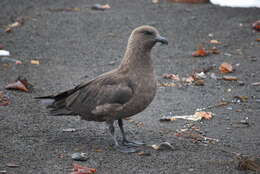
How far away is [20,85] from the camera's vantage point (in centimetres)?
706

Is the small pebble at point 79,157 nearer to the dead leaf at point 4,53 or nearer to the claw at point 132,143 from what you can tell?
the claw at point 132,143

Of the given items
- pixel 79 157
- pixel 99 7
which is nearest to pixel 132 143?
pixel 79 157

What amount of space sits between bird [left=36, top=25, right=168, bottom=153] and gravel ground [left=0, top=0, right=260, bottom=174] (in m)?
0.30

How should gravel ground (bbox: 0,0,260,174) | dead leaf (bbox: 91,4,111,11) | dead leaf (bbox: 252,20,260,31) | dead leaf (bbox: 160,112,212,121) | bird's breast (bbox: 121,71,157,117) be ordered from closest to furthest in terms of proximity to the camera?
1. gravel ground (bbox: 0,0,260,174)
2. bird's breast (bbox: 121,71,157,117)
3. dead leaf (bbox: 160,112,212,121)
4. dead leaf (bbox: 252,20,260,31)
5. dead leaf (bbox: 91,4,111,11)

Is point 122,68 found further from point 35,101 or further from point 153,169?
point 35,101

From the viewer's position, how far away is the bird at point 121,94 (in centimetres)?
529

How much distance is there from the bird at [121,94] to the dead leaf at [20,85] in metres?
1.40

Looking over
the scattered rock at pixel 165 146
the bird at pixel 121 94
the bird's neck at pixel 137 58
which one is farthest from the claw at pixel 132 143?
the bird's neck at pixel 137 58

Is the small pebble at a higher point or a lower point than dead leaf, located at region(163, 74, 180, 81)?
lower

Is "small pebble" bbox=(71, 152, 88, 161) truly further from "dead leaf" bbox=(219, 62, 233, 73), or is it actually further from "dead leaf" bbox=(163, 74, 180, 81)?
"dead leaf" bbox=(219, 62, 233, 73)

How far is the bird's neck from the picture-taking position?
5.47m

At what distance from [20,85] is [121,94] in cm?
227

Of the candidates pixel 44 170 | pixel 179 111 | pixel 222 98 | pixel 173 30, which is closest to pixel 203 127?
pixel 179 111

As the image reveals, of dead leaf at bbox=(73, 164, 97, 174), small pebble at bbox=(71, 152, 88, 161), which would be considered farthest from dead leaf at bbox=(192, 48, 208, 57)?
dead leaf at bbox=(73, 164, 97, 174)
